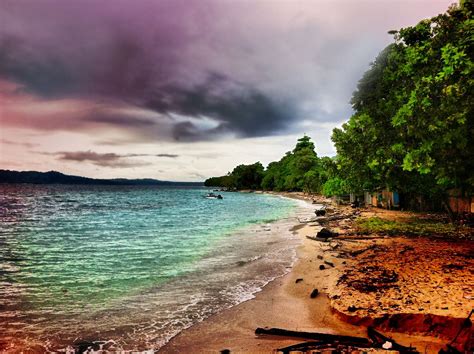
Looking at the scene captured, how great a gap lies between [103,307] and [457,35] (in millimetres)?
16484

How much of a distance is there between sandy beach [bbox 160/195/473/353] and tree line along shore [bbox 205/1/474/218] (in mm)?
A: 4906

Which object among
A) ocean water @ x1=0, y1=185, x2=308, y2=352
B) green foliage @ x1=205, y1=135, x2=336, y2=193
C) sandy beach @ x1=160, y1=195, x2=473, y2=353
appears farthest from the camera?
green foliage @ x1=205, y1=135, x2=336, y2=193

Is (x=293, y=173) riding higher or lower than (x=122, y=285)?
higher

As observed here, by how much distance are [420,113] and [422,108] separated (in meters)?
0.20

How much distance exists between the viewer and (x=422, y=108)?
11.9 m

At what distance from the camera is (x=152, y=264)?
15461 millimetres

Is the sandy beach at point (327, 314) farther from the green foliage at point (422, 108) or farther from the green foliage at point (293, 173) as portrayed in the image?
the green foliage at point (293, 173)

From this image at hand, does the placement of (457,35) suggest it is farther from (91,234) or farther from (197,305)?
(91,234)

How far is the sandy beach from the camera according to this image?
6.44 m

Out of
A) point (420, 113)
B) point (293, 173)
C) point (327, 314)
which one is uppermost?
point (293, 173)

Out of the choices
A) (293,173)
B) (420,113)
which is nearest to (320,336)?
(420,113)

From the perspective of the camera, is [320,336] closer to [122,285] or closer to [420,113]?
[122,285]

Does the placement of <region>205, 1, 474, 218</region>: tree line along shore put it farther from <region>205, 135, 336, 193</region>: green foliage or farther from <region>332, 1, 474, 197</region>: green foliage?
<region>205, 135, 336, 193</region>: green foliage

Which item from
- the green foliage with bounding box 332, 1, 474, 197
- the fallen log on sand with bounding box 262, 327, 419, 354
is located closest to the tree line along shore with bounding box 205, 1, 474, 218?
the green foliage with bounding box 332, 1, 474, 197
